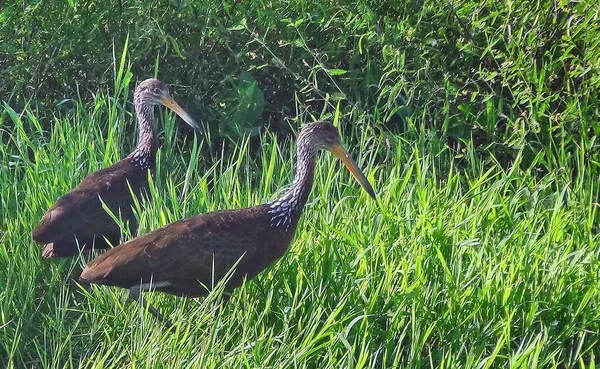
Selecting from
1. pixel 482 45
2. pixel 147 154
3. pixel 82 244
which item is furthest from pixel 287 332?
pixel 482 45

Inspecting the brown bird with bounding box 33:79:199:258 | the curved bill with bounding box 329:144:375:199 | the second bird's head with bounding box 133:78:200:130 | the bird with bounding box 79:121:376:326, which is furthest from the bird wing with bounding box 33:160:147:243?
the curved bill with bounding box 329:144:375:199

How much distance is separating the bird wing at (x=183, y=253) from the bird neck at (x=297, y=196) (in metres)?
0.14

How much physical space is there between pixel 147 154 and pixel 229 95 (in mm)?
1094

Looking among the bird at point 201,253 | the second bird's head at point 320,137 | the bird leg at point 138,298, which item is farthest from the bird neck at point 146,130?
the bird leg at point 138,298

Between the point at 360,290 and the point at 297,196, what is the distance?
682 mm

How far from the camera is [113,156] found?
5.93 metres

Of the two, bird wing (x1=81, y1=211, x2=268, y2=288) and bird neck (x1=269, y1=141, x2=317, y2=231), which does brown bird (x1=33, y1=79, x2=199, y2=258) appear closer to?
bird wing (x1=81, y1=211, x2=268, y2=288)

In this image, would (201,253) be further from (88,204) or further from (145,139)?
(145,139)

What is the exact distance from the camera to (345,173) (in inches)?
232

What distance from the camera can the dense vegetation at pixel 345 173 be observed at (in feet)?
14.1

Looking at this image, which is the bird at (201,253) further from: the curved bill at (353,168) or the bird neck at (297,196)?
the curved bill at (353,168)

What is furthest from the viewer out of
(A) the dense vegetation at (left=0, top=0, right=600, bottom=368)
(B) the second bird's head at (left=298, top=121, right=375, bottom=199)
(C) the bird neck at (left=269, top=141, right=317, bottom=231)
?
(B) the second bird's head at (left=298, top=121, right=375, bottom=199)

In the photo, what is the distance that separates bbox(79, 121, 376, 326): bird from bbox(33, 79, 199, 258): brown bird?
438 mm

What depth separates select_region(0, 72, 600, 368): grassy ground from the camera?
163 inches
